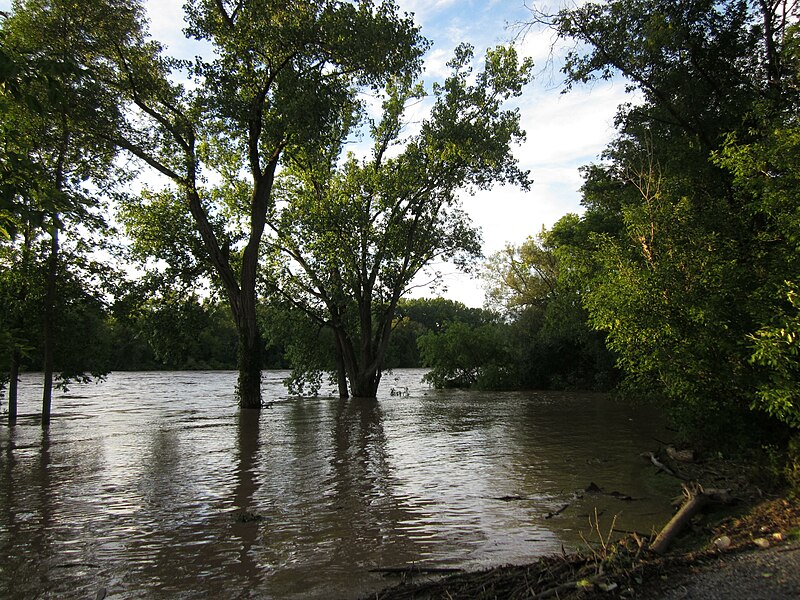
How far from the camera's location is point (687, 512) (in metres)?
6.23

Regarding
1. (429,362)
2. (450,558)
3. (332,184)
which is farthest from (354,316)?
(450,558)

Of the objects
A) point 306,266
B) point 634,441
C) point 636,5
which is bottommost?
point 634,441

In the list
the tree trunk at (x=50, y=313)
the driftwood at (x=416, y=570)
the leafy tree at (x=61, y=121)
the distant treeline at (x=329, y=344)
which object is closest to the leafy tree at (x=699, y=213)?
the driftwood at (x=416, y=570)

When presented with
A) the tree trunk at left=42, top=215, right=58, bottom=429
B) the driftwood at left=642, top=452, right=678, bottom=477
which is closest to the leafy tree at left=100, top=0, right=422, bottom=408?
the tree trunk at left=42, top=215, right=58, bottom=429

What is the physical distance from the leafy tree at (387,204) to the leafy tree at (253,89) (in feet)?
11.8

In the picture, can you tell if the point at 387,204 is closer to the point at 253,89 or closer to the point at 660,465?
the point at 253,89

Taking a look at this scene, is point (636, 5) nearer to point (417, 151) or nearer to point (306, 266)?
point (417, 151)

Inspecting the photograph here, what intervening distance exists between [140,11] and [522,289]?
33.1 metres

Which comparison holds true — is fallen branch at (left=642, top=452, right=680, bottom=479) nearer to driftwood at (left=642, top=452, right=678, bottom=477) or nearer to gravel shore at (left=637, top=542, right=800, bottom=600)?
driftwood at (left=642, top=452, right=678, bottom=477)

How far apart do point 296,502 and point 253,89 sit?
51.0 feet

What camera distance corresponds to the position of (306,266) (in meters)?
26.8

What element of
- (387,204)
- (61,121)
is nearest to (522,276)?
(387,204)

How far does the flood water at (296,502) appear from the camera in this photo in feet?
18.0

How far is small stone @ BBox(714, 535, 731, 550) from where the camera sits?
16.8 feet
